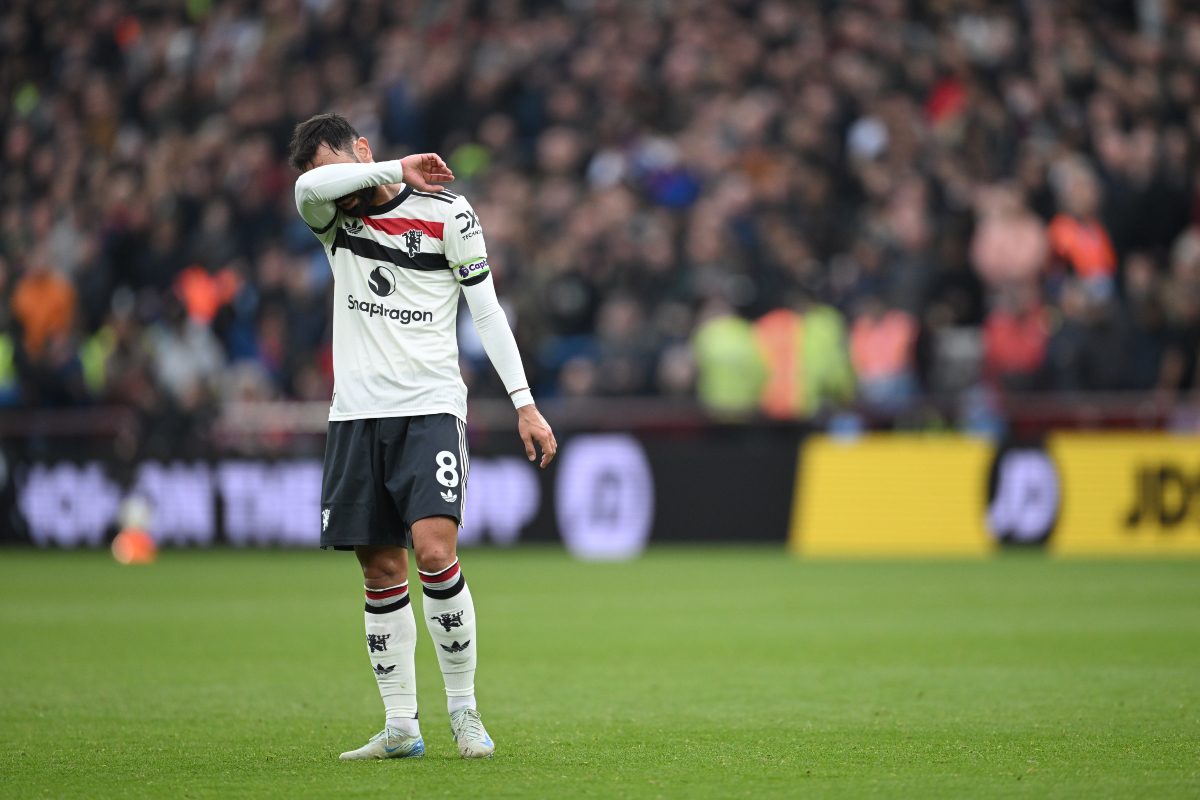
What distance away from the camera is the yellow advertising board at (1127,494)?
50.9 ft

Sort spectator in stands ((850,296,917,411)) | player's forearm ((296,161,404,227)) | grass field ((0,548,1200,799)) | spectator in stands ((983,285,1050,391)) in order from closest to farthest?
grass field ((0,548,1200,799)) < player's forearm ((296,161,404,227)) < spectator in stands ((983,285,1050,391)) < spectator in stands ((850,296,917,411))

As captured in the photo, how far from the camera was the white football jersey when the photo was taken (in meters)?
5.70

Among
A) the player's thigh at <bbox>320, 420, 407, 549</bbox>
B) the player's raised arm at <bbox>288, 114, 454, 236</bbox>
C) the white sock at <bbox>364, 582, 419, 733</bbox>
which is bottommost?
the white sock at <bbox>364, 582, 419, 733</bbox>

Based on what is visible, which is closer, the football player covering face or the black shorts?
the black shorts

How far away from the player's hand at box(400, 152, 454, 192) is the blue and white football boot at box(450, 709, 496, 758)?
1.90 metres

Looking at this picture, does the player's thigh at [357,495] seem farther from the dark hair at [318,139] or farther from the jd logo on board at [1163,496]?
the jd logo on board at [1163,496]

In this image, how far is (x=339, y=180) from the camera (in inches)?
Result: 218

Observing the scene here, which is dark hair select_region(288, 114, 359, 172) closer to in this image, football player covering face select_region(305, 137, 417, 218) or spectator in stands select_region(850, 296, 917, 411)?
football player covering face select_region(305, 137, 417, 218)

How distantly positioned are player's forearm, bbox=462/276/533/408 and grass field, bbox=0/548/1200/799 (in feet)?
4.47

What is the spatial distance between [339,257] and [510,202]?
13666mm

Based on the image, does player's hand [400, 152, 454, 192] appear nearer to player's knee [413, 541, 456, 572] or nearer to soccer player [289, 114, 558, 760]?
soccer player [289, 114, 558, 760]

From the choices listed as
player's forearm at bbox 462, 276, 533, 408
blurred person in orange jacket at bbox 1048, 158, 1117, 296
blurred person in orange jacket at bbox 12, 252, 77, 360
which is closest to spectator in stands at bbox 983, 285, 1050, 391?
blurred person in orange jacket at bbox 1048, 158, 1117, 296

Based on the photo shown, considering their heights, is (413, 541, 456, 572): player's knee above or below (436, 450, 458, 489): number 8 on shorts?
below

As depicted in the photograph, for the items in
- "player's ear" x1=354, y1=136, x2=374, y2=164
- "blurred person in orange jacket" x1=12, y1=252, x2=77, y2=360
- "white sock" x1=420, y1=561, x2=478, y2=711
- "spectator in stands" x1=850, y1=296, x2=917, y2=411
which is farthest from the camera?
"blurred person in orange jacket" x1=12, y1=252, x2=77, y2=360
